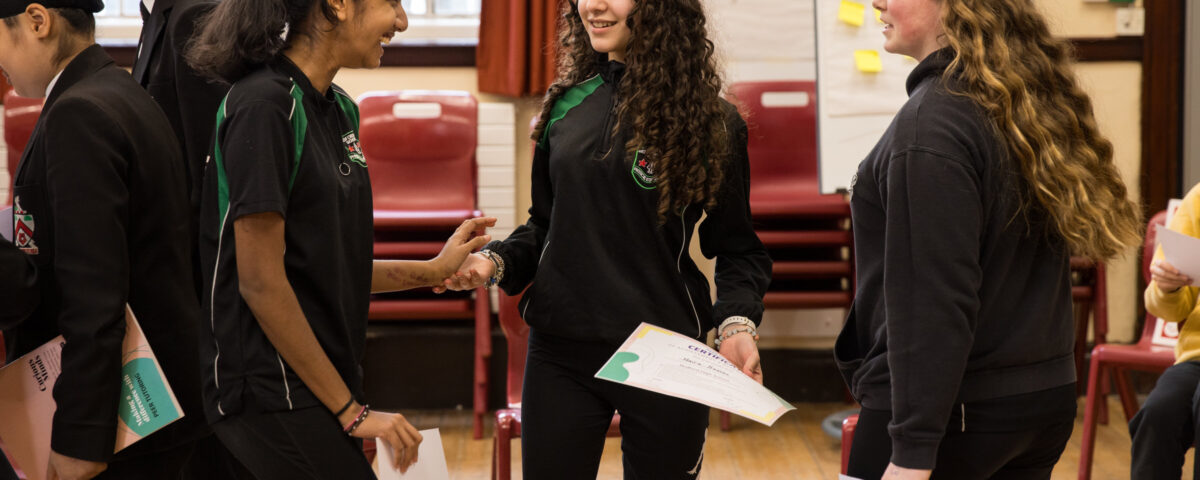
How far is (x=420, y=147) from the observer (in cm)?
441

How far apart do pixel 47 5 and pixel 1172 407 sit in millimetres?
2936

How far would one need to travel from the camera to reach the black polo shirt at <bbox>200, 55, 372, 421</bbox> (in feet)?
4.69

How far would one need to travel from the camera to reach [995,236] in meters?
1.53

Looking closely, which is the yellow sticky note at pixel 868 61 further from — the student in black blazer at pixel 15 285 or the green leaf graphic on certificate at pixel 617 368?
the student in black blazer at pixel 15 285

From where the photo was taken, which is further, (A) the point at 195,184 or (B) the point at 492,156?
(B) the point at 492,156

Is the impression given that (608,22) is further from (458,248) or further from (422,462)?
(422,462)

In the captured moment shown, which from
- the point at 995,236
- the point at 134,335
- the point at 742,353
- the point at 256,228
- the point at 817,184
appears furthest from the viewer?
the point at 817,184

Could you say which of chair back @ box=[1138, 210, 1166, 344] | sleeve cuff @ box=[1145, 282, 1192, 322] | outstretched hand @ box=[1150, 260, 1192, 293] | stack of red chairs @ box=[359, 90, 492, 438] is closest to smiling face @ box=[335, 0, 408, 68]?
outstretched hand @ box=[1150, 260, 1192, 293]

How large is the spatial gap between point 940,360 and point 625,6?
922 mm

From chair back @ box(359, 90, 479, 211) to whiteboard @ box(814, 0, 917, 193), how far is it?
1442 mm

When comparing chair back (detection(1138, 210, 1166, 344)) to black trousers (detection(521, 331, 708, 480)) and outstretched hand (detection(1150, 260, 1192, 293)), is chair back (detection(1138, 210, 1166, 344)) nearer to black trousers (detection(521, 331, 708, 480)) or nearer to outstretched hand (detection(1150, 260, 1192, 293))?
outstretched hand (detection(1150, 260, 1192, 293))

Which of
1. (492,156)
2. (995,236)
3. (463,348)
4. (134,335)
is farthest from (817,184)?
(134,335)

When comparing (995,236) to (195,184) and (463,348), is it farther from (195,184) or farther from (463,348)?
(463,348)

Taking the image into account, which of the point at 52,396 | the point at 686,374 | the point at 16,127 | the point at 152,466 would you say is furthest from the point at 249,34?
the point at 16,127
